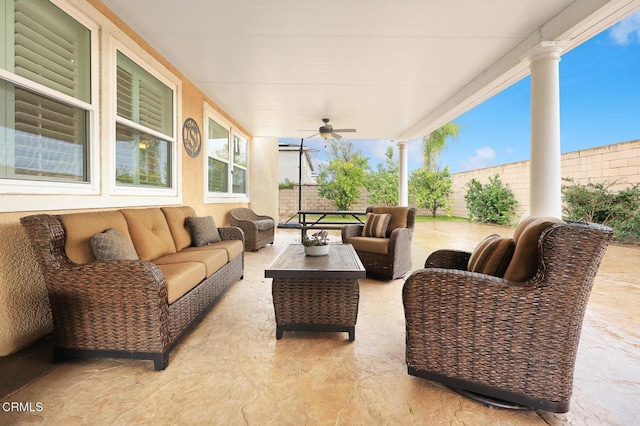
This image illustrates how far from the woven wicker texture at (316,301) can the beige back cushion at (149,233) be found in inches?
48.5

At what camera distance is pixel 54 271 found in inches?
69.6

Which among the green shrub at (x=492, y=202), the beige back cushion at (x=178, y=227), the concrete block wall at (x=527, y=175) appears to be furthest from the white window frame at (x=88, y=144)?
the green shrub at (x=492, y=202)

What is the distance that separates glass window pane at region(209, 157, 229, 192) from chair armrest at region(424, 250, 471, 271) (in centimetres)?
416

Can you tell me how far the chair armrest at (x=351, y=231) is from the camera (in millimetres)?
4195

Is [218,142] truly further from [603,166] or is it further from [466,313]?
[603,166]

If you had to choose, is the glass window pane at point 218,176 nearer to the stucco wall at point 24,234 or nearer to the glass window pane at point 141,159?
the stucco wall at point 24,234

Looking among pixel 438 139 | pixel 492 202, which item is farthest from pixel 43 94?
pixel 438 139

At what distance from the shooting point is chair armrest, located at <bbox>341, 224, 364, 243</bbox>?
13.8 feet

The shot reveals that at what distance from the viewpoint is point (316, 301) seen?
2199 millimetres

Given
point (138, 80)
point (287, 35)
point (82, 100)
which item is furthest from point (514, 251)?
point (138, 80)

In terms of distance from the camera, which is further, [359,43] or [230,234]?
[230,234]

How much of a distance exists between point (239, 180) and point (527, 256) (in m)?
6.30

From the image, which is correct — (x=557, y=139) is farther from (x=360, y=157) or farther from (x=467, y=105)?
(x=360, y=157)

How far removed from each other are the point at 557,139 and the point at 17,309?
4.51 m
